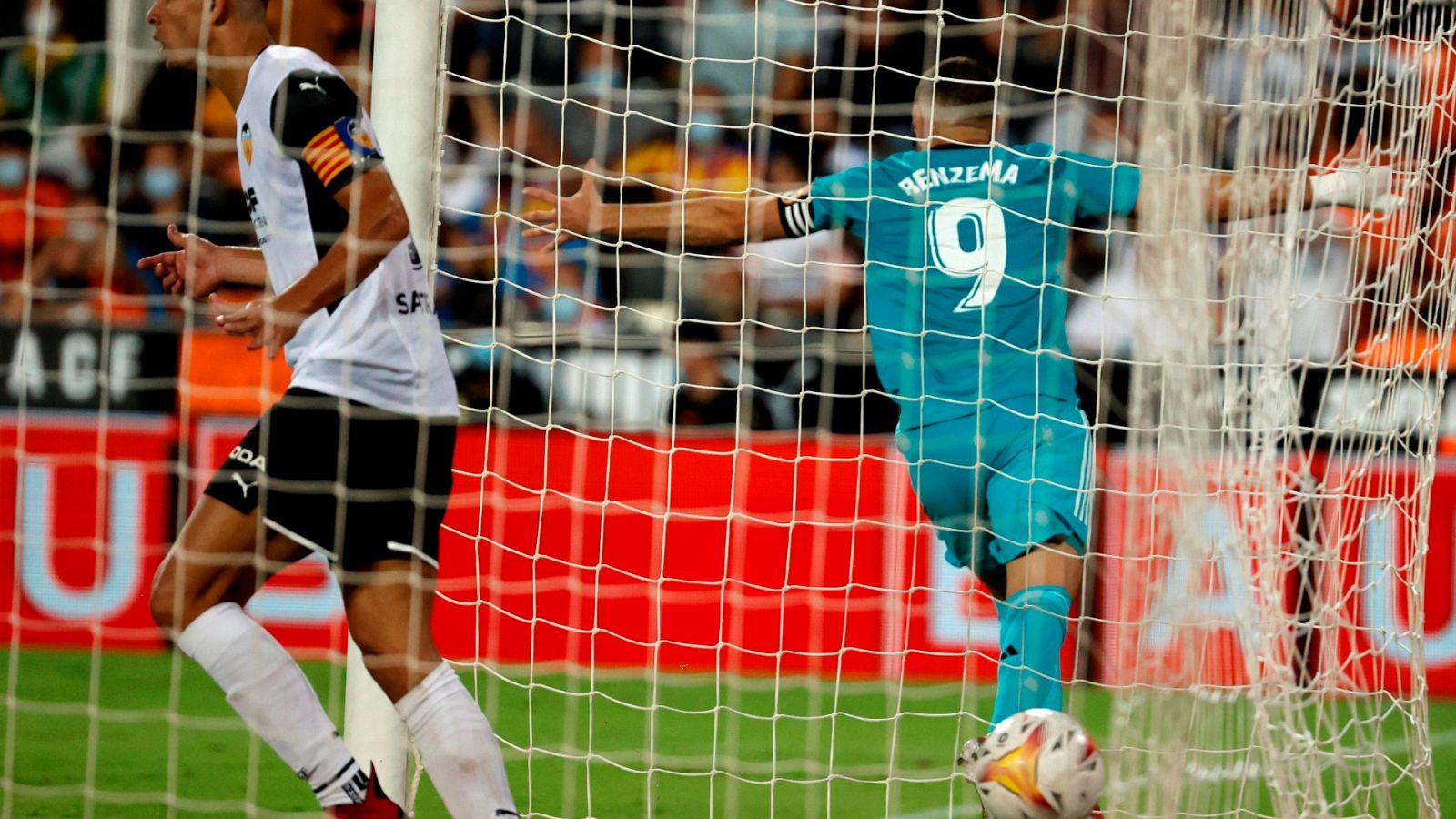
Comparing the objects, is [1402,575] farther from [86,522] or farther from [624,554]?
[86,522]

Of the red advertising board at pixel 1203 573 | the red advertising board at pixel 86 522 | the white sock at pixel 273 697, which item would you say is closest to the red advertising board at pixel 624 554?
the red advertising board at pixel 86 522

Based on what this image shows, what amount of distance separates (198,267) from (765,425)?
3.52 meters

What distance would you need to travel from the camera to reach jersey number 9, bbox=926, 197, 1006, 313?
3594mm

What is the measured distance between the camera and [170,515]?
589cm

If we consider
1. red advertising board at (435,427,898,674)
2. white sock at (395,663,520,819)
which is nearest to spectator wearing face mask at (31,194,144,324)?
red advertising board at (435,427,898,674)

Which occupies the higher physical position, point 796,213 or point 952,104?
point 952,104

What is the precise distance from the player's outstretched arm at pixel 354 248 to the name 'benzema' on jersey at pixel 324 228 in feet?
0.09

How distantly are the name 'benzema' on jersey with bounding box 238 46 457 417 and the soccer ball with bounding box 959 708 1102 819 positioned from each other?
1.24 metres

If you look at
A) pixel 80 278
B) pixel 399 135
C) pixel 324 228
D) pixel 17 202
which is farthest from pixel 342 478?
pixel 17 202

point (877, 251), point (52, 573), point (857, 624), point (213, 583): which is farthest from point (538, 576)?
point (213, 583)

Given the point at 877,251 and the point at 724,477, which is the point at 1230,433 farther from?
the point at 724,477

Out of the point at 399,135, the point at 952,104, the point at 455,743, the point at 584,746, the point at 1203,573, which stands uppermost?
the point at 952,104

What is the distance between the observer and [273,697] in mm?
2943

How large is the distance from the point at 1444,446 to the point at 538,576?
340 cm
